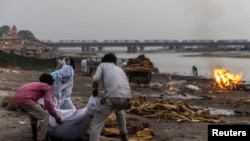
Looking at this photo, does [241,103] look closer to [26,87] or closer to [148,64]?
[148,64]

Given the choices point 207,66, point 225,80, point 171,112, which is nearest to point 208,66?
point 207,66

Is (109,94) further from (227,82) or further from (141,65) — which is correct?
(227,82)

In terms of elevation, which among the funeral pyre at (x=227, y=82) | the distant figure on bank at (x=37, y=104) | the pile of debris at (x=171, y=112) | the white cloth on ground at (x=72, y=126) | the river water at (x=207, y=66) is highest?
the distant figure on bank at (x=37, y=104)

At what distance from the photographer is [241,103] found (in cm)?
2028

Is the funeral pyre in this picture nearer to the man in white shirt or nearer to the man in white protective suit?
the man in white protective suit

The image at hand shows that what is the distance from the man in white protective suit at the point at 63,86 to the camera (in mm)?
9953

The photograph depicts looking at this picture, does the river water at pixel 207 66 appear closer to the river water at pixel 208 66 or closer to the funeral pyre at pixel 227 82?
the river water at pixel 208 66

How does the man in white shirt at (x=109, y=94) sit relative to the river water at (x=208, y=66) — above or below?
above

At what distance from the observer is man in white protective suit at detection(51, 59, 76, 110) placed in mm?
9953

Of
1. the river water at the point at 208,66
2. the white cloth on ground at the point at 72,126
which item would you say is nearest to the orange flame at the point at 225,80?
the river water at the point at 208,66

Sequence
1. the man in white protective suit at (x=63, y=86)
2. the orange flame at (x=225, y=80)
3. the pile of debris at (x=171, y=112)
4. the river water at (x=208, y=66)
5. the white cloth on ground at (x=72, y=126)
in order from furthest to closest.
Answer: the river water at (x=208, y=66) → the orange flame at (x=225, y=80) → the pile of debris at (x=171, y=112) → the man in white protective suit at (x=63, y=86) → the white cloth on ground at (x=72, y=126)

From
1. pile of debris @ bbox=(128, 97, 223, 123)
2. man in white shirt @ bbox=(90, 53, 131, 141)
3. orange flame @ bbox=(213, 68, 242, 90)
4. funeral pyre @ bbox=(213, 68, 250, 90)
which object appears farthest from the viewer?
orange flame @ bbox=(213, 68, 242, 90)

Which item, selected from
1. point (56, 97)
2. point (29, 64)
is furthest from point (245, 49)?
point (56, 97)

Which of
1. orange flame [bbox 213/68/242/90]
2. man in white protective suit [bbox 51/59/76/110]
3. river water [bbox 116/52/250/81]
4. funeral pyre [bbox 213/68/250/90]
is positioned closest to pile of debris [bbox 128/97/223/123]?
man in white protective suit [bbox 51/59/76/110]
